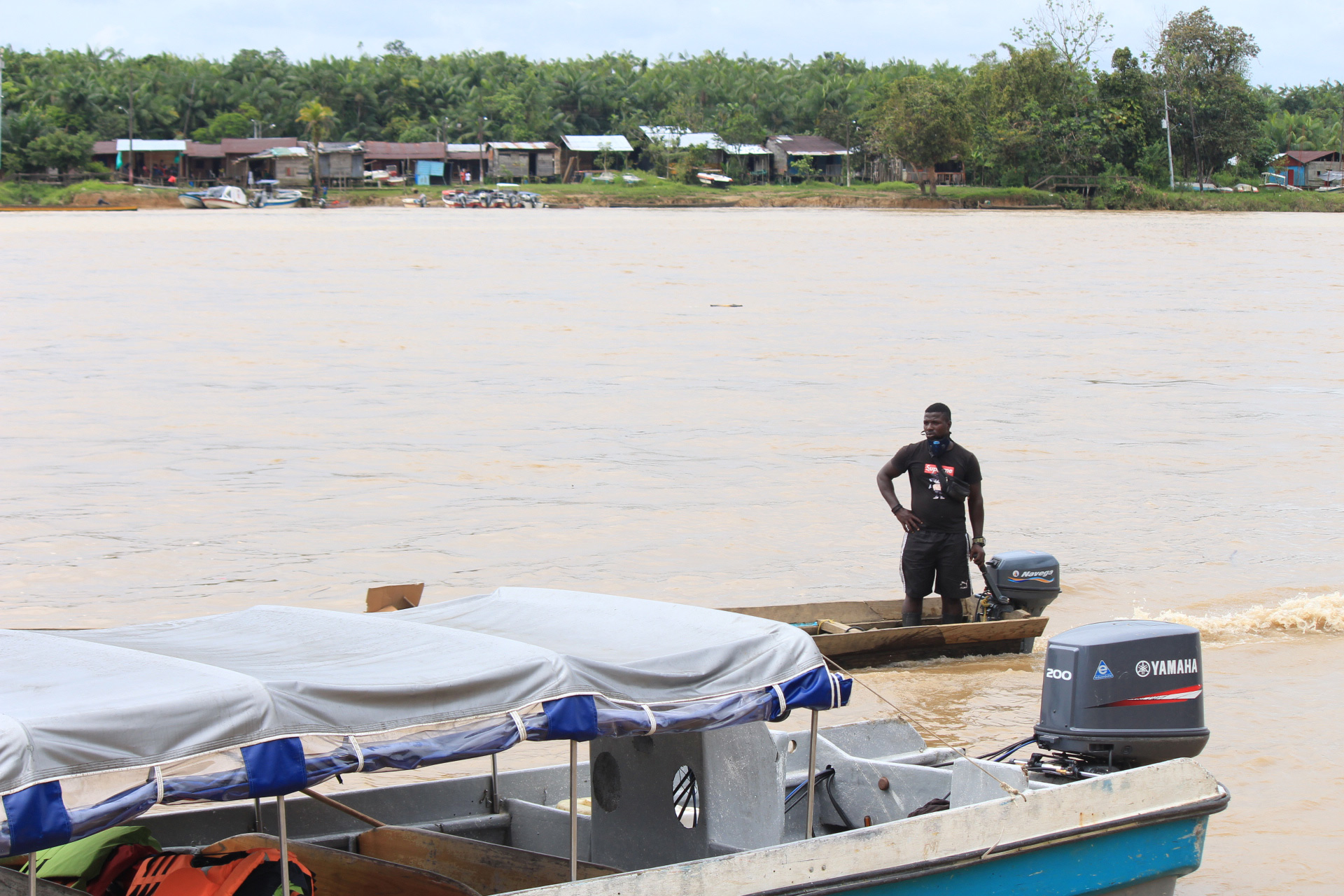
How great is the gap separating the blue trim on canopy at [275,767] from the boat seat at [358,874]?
1114 mm

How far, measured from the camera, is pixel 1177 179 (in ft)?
273

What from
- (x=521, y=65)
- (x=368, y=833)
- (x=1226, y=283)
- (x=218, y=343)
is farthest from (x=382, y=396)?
(x=521, y=65)

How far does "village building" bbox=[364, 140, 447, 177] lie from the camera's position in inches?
3809

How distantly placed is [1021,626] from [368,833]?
5034mm

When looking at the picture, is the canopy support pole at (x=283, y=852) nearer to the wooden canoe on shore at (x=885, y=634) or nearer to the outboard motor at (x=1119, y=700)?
the outboard motor at (x=1119, y=700)

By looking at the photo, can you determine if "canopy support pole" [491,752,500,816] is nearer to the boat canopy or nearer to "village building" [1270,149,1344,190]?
the boat canopy

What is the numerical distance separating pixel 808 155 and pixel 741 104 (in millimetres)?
16601

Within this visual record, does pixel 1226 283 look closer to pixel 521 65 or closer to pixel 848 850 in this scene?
pixel 848 850

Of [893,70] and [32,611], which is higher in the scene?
[893,70]

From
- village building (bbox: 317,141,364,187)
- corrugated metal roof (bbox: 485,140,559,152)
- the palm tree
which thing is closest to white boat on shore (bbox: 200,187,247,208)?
the palm tree

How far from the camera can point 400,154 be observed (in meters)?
97.6

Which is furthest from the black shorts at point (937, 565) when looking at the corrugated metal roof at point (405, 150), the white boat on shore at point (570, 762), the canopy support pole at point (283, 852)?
the corrugated metal roof at point (405, 150)

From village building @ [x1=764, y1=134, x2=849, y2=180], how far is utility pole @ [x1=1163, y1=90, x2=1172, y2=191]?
23669 mm

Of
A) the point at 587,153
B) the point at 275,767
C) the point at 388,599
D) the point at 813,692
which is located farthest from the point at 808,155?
the point at 275,767
